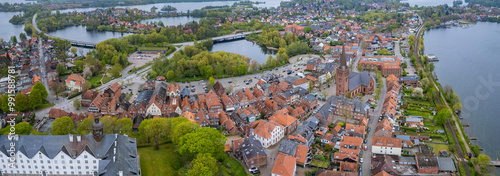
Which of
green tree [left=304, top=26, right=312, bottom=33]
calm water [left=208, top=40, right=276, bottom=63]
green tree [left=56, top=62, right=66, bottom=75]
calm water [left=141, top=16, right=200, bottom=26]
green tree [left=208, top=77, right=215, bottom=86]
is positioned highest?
calm water [left=141, top=16, right=200, bottom=26]

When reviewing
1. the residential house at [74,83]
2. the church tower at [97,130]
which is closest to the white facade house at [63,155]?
the church tower at [97,130]

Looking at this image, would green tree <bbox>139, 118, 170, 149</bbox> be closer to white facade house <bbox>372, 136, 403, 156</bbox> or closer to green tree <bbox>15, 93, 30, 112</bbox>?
white facade house <bbox>372, 136, 403, 156</bbox>

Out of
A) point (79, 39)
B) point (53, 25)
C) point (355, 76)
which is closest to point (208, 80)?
point (355, 76)

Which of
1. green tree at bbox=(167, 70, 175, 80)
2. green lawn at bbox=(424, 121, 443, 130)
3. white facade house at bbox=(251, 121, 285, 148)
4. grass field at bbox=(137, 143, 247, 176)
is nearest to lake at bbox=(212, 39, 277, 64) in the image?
green tree at bbox=(167, 70, 175, 80)

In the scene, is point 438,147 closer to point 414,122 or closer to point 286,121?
point 414,122

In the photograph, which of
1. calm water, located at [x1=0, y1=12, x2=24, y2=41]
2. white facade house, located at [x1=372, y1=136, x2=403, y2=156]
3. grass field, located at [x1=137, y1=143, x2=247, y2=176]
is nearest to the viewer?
grass field, located at [x1=137, y1=143, x2=247, y2=176]

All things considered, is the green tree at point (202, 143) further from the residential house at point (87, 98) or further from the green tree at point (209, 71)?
the green tree at point (209, 71)

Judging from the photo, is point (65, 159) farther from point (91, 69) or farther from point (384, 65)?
point (384, 65)
